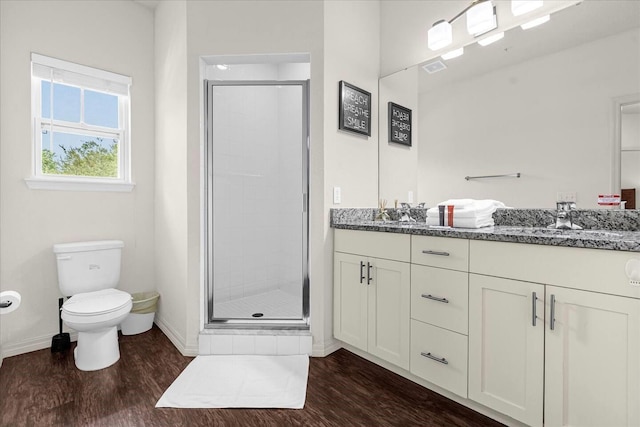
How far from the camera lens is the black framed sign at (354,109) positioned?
88.7 inches

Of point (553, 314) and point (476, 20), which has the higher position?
point (476, 20)

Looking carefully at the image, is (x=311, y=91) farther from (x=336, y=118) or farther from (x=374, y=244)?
(x=374, y=244)

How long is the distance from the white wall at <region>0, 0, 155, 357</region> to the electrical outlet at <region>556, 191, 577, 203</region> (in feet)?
9.78

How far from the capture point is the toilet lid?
1930 mm

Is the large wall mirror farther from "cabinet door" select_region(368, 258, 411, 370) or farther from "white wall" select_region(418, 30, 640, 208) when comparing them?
"cabinet door" select_region(368, 258, 411, 370)

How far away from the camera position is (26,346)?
7.34 feet

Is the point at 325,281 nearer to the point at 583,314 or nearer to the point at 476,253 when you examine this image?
the point at 476,253

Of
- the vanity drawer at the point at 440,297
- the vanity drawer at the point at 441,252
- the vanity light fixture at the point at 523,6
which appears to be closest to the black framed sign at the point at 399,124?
the vanity light fixture at the point at 523,6

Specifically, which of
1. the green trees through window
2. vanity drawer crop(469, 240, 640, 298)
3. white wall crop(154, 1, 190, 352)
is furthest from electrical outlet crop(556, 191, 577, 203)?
the green trees through window

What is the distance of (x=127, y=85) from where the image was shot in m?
2.71

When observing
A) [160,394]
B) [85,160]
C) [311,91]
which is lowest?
[160,394]

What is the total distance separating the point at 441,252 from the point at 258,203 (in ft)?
6.64

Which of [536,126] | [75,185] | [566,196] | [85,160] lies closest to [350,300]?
[566,196]

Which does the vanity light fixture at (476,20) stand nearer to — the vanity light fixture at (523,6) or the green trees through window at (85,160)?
the vanity light fixture at (523,6)
